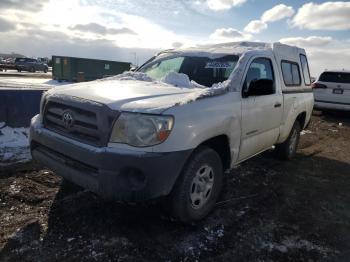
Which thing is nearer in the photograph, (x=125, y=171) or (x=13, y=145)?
(x=125, y=171)

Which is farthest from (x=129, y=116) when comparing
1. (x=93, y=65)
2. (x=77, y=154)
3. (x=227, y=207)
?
(x=93, y=65)

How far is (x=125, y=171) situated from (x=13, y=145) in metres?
3.56

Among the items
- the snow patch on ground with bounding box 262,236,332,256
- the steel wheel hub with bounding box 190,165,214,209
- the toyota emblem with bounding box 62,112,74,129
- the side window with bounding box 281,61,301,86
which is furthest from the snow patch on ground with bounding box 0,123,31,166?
the side window with bounding box 281,61,301,86

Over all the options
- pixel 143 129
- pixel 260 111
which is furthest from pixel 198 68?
pixel 143 129

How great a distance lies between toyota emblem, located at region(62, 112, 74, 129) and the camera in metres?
3.36

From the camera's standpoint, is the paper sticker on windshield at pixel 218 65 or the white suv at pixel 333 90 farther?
the white suv at pixel 333 90

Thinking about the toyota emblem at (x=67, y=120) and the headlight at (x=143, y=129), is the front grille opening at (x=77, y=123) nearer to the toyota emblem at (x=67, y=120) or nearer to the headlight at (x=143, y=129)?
the toyota emblem at (x=67, y=120)

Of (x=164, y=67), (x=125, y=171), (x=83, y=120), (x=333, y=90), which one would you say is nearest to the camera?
(x=125, y=171)

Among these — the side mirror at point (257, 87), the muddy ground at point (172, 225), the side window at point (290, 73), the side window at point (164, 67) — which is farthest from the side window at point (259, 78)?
the muddy ground at point (172, 225)

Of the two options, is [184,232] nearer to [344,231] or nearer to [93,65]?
[344,231]

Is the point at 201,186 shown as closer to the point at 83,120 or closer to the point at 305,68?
the point at 83,120

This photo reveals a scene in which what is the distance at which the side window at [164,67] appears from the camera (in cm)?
477

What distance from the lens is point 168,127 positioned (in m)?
3.06

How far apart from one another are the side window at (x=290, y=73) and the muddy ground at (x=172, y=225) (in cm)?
160
